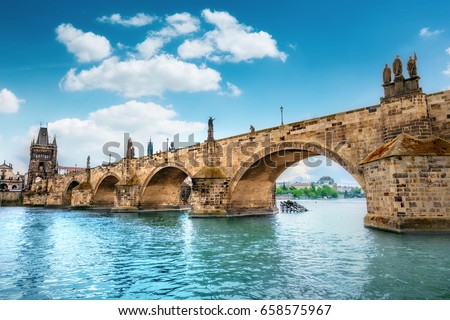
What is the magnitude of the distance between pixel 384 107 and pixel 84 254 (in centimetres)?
1382

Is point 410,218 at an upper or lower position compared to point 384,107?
lower

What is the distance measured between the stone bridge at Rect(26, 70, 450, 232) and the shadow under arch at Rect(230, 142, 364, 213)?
6cm

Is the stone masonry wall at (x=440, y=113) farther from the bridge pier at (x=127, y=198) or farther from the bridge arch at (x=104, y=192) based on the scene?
the bridge arch at (x=104, y=192)

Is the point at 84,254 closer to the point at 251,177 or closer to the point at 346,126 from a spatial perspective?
the point at 346,126

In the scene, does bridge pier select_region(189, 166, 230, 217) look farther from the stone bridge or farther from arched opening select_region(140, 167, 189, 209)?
arched opening select_region(140, 167, 189, 209)

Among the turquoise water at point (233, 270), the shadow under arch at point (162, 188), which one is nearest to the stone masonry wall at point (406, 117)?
the turquoise water at point (233, 270)

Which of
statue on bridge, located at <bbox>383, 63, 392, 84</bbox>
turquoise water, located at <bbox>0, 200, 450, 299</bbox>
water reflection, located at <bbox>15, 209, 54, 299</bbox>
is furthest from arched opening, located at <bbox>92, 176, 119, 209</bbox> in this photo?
statue on bridge, located at <bbox>383, 63, 392, 84</bbox>

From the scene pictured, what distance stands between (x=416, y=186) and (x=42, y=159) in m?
92.8

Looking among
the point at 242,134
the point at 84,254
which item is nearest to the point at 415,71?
the point at 242,134

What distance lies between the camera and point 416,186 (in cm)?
1177

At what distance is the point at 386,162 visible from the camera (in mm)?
12422

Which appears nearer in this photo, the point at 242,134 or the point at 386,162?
the point at 386,162

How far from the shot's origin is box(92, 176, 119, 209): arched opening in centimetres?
4638

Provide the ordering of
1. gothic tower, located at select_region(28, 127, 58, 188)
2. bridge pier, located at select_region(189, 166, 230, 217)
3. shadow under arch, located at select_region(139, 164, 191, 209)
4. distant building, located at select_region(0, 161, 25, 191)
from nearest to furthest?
1. bridge pier, located at select_region(189, 166, 230, 217)
2. shadow under arch, located at select_region(139, 164, 191, 209)
3. gothic tower, located at select_region(28, 127, 58, 188)
4. distant building, located at select_region(0, 161, 25, 191)
